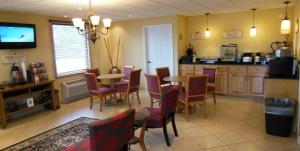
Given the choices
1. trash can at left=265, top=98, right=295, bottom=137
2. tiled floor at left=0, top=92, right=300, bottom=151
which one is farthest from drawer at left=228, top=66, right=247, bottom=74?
trash can at left=265, top=98, right=295, bottom=137

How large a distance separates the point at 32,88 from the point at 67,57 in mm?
1413

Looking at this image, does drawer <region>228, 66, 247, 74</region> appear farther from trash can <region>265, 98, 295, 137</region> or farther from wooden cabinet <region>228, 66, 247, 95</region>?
trash can <region>265, 98, 295, 137</region>

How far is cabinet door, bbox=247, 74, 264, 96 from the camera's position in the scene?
213 inches

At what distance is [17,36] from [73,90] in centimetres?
187

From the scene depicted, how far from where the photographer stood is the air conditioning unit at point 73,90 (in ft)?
18.8

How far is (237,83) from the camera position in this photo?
18.7ft

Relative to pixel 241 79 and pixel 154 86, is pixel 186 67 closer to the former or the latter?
pixel 241 79

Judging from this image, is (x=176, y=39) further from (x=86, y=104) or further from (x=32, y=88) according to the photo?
(x=32, y=88)

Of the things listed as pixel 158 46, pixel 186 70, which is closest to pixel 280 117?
pixel 186 70

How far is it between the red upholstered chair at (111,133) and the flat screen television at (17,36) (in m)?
3.28

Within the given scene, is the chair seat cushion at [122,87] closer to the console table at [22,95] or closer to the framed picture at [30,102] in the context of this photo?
the console table at [22,95]

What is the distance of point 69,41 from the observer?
19.8 ft

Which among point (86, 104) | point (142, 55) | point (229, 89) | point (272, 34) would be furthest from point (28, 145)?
point (272, 34)

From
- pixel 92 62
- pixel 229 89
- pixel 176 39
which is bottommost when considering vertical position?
pixel 229 89
